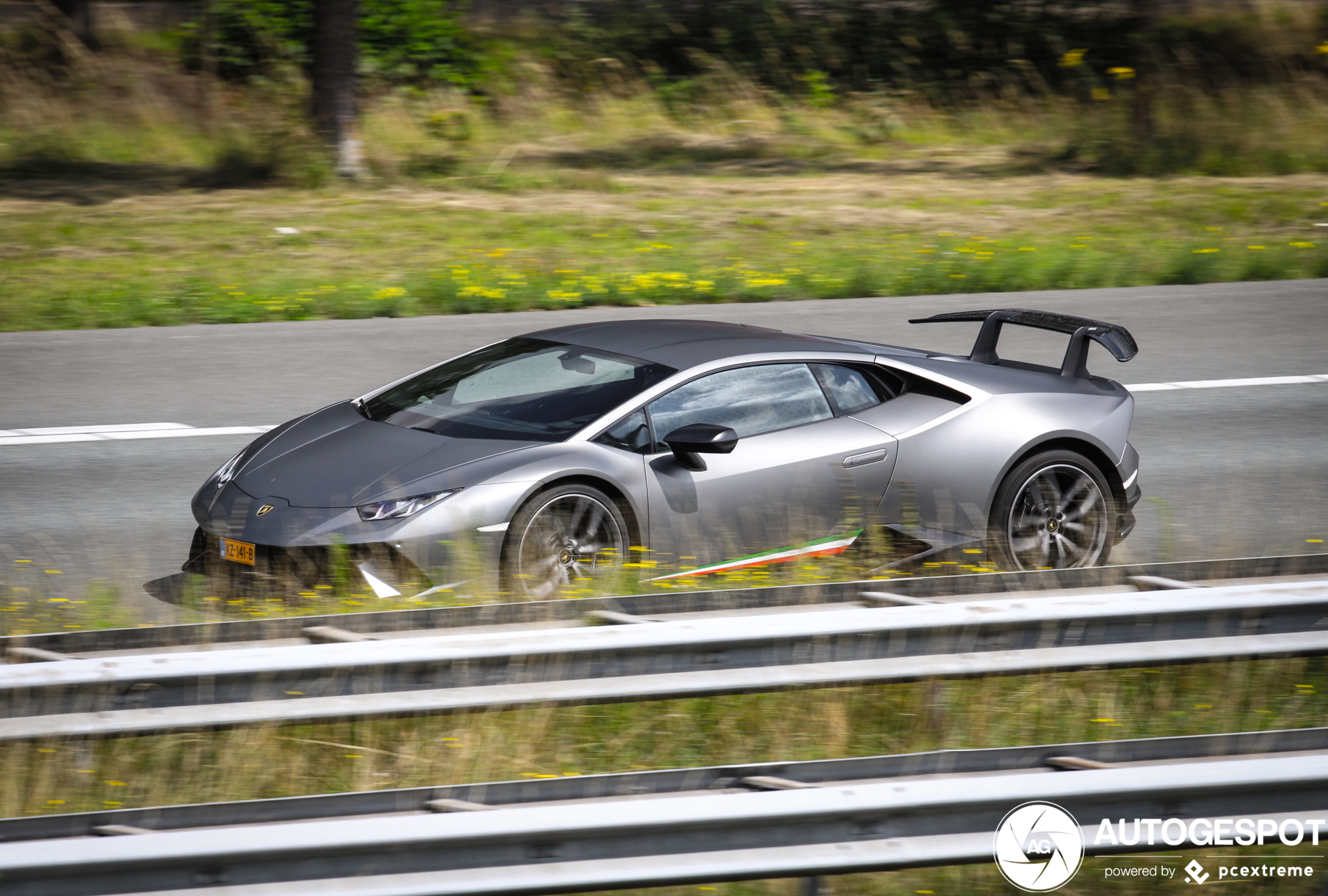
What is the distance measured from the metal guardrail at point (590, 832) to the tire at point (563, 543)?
7.63 ft

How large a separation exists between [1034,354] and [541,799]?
9.11 metres

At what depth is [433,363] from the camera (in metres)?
11.4

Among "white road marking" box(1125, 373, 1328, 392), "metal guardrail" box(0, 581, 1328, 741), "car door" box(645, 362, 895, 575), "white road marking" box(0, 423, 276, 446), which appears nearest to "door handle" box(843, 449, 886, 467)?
"car door" box(645, 362, 895, 575)

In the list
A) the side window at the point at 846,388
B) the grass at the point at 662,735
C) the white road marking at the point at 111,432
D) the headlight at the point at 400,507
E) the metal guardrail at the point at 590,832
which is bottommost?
the metal guardrail at the point at 590,832


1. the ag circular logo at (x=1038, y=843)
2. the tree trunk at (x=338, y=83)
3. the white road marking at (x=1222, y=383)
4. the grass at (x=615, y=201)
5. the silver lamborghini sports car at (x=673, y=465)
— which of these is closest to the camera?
the ag circular logo at (x=1038, y=843)

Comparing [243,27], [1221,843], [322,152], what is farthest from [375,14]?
[1221,843]

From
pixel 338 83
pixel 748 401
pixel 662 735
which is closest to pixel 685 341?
pixel 748 401

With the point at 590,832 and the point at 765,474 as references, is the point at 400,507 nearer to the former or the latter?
the point at 765,474

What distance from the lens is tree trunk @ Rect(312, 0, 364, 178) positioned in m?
18.2

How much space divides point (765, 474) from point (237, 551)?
2.40 meters

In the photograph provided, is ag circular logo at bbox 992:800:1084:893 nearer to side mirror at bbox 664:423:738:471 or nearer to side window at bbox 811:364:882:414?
side mirror at bbox 664:423:738:471

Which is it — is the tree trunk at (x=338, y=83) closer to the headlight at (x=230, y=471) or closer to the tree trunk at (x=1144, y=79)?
the tree trunk at (x=1144, y=79)

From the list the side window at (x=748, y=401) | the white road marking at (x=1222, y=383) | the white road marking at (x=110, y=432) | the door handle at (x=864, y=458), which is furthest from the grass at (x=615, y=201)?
the door handle at (x=864, y=458)

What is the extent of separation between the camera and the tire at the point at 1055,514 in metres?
6.98
